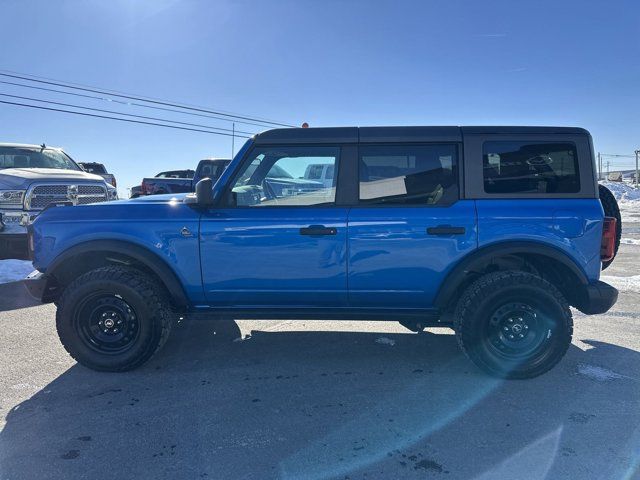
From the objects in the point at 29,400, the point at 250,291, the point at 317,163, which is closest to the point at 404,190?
the point at 317,163

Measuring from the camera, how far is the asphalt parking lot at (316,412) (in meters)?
2.44

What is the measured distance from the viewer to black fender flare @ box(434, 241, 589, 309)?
3371 millimetres

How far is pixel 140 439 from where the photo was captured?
268 cm

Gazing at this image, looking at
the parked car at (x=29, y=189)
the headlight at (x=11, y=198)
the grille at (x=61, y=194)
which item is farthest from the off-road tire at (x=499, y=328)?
the headlight at (x=11, y=198)

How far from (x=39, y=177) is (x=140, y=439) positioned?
643 centimetres

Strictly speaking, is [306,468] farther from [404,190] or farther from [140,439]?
[404,190]

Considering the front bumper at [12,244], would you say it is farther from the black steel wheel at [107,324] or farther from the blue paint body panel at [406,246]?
the blue paint body panel at [406,246]

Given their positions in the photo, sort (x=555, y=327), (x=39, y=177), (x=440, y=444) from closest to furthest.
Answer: (x=440, y=444) → (x=555, y=327) → (x=39, y=177)

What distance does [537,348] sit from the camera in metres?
3.44

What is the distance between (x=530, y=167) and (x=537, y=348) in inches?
56.1

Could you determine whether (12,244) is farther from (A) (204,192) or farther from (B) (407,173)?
(B) (407,173)

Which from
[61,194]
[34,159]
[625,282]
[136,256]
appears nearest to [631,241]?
[625,282]

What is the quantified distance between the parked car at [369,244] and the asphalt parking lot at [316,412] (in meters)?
0.36

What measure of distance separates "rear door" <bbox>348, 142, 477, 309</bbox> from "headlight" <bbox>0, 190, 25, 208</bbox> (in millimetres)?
6375
